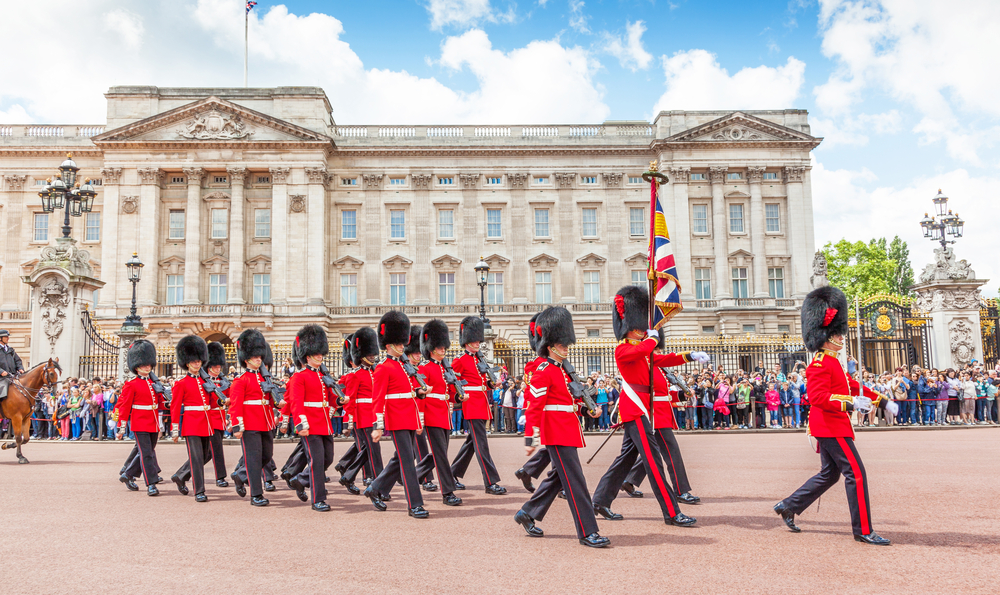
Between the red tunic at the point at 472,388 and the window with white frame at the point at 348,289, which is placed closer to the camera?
the red tunic at the point at 472,388

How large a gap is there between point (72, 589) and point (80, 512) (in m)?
3.47

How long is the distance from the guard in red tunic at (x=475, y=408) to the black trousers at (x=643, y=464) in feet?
6.63

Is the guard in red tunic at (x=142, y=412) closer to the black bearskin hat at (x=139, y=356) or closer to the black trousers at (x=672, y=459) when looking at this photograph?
the black bearskin hat at (x=139, y=356)

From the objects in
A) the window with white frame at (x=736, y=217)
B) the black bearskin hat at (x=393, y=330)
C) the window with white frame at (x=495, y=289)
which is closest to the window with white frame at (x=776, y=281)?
the window with white frame at (x=736, y=217)

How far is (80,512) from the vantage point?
26.3 ft

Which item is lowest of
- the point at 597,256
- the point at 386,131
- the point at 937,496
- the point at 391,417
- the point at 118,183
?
the point at 937,496

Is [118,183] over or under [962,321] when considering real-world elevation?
over

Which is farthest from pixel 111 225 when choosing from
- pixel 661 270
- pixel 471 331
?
pixel 661 270

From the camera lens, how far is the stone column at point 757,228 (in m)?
41.2

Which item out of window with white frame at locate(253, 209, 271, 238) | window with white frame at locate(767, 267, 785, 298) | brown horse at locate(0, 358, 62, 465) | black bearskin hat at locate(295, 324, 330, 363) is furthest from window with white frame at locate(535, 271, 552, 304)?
black bearskin hat at locate(295, 324, 330, 363)

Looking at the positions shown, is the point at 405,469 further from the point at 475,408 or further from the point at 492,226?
the point at 492,226

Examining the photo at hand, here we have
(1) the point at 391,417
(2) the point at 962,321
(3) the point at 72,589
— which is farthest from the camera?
(2) the point at 962,321

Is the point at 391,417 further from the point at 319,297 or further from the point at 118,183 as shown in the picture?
the point at 118,183

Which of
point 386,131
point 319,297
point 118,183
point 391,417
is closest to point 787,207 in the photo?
point 386,131
